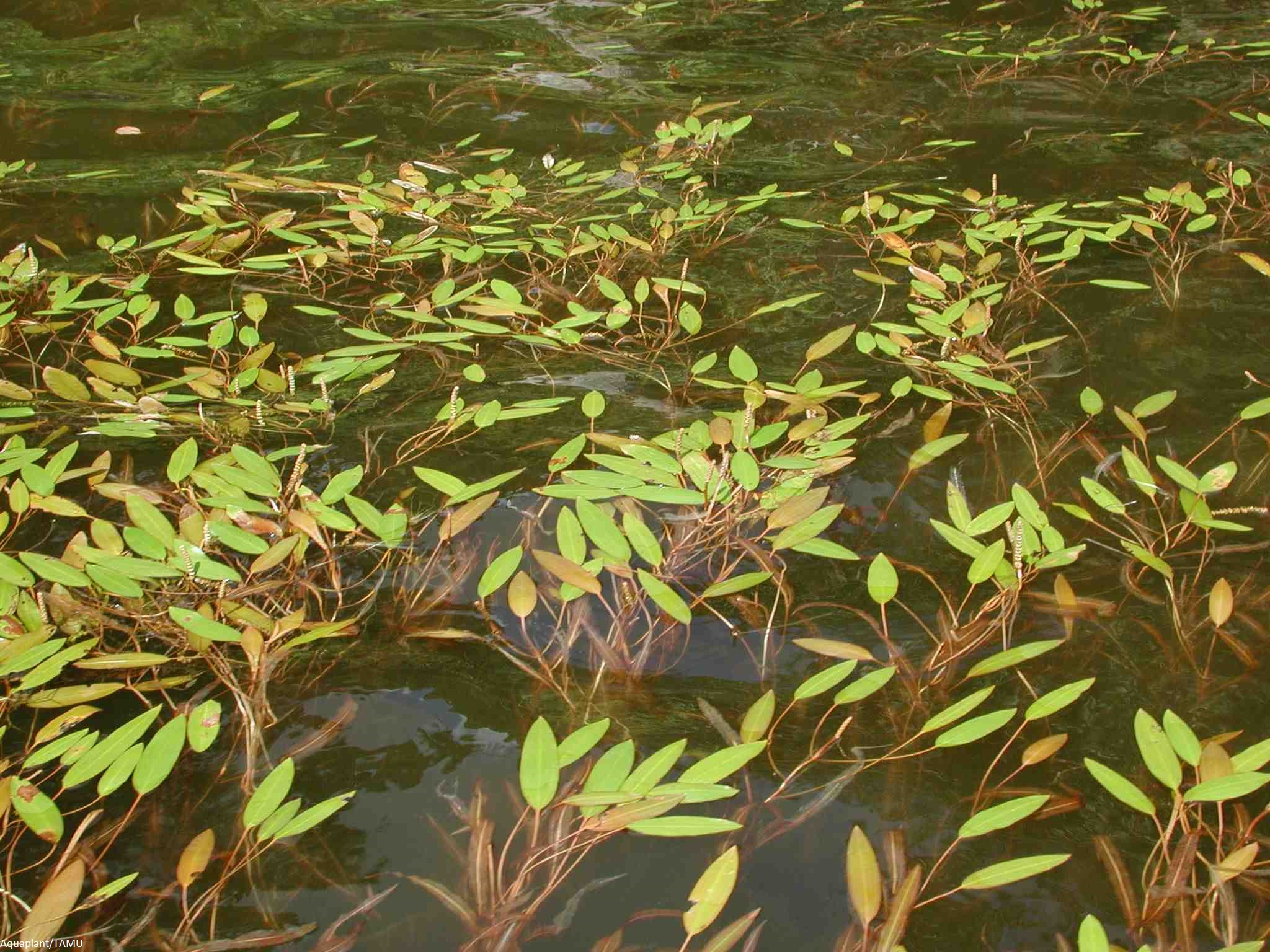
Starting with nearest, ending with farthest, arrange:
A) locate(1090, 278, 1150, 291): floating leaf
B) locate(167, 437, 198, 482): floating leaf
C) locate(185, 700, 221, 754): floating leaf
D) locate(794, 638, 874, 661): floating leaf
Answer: locate(185, 700, 221, 754): floating leaf
locate(794, 638, 874, 661): floating leaf
locate(167, 437, 198, 482): floating leaf
locate(1090, 278, 1150, 291): floating leaf

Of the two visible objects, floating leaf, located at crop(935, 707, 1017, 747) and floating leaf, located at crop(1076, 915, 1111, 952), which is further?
floating leaf, located at crop(935, 707, 1017, 747)

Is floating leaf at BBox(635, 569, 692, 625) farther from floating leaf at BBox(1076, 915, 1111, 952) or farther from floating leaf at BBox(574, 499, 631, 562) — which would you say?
floating leaf at BBox(1076, 915, 1111, 952)

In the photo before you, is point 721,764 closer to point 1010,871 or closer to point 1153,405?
point 1010,871

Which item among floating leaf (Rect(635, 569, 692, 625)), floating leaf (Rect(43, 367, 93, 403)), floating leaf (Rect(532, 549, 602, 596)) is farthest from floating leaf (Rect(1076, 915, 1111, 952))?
floating leaf (Rect(43, 367, 93, 403))

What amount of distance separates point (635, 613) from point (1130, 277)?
1650mm

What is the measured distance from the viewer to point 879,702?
1.36 metres

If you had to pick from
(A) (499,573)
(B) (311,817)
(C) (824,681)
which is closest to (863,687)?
(C) (824,681)

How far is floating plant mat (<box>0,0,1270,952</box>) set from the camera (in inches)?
45.3

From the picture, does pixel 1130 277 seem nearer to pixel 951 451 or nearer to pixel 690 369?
pixel 951 451

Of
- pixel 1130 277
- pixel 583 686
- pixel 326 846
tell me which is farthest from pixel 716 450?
pixel 1130 277

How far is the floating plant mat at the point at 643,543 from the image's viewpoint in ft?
3.78

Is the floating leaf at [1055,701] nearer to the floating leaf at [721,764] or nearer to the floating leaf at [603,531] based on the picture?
the floating leaf at [721,764]

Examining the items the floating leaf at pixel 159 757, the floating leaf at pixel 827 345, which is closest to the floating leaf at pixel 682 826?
the floating leaf at pixel 159 757

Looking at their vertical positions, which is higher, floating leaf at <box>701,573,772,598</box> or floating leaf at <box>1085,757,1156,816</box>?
floating leaf at <box>701,573,772,598</box>
